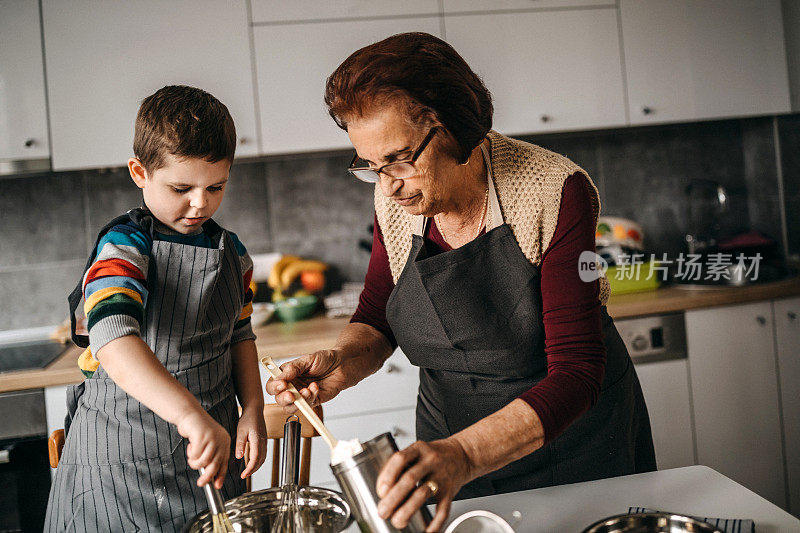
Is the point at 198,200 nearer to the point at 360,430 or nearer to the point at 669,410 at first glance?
the point at 360,430

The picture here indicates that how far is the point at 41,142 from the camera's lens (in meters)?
2.14

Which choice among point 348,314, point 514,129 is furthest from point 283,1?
point 348,314

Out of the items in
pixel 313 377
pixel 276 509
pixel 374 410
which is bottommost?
pixel 374 410

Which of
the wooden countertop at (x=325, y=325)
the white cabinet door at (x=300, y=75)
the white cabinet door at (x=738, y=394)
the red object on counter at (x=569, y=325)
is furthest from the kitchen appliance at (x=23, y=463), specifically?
the white cabinet door at (x=738, y=394)

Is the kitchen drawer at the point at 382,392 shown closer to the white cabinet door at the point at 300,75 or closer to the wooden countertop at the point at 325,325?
the wooden countertop at the point at 325,325

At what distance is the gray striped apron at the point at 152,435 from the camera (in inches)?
43.9

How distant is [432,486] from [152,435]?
1.99 ft

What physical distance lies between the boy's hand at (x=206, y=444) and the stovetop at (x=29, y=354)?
1291 mm

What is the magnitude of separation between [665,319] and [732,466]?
1.86ft

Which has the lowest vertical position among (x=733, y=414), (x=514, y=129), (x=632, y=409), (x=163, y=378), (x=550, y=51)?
(x=733, y=414)

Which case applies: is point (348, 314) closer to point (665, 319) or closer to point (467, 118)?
point (665, 319)

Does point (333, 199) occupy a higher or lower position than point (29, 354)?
higher

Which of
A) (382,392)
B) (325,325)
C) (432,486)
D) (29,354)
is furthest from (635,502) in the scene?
(29,354)

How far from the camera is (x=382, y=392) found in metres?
2.11
